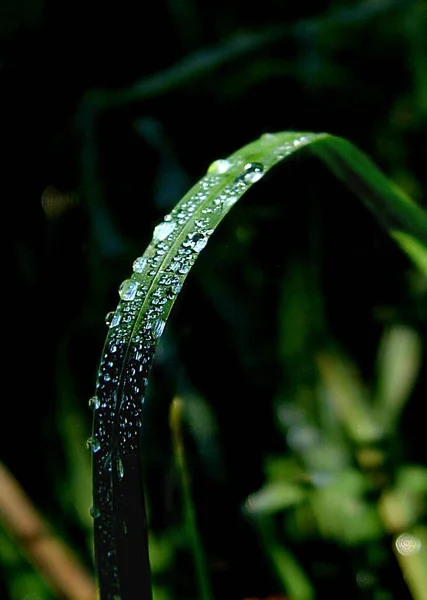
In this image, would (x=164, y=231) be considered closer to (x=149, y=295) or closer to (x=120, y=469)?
(x=149, y=295)

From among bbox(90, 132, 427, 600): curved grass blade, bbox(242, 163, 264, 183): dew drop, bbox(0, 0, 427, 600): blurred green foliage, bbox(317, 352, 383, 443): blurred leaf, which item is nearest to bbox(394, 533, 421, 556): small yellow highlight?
bbox(0, 0, 427, 600): blurred green foliage

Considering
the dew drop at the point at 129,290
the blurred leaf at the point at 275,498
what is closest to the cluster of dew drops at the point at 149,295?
the dew drop at the point at 129,290

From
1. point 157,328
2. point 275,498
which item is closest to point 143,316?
point 157,328

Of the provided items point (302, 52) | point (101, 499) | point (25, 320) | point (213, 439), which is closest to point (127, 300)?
point (101, 499)

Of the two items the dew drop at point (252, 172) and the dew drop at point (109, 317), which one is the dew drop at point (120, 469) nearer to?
the dew drop at point (109, 317)

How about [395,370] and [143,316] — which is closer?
[143,316]

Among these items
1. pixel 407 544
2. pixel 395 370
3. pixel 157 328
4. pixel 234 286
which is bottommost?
pixel 407 544

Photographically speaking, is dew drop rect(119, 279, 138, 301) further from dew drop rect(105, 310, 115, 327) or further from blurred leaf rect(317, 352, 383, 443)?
blurred leaf rect(317, 352, 383, 443)

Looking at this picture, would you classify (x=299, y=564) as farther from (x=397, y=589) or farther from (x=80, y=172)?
(x=80, y=172)
